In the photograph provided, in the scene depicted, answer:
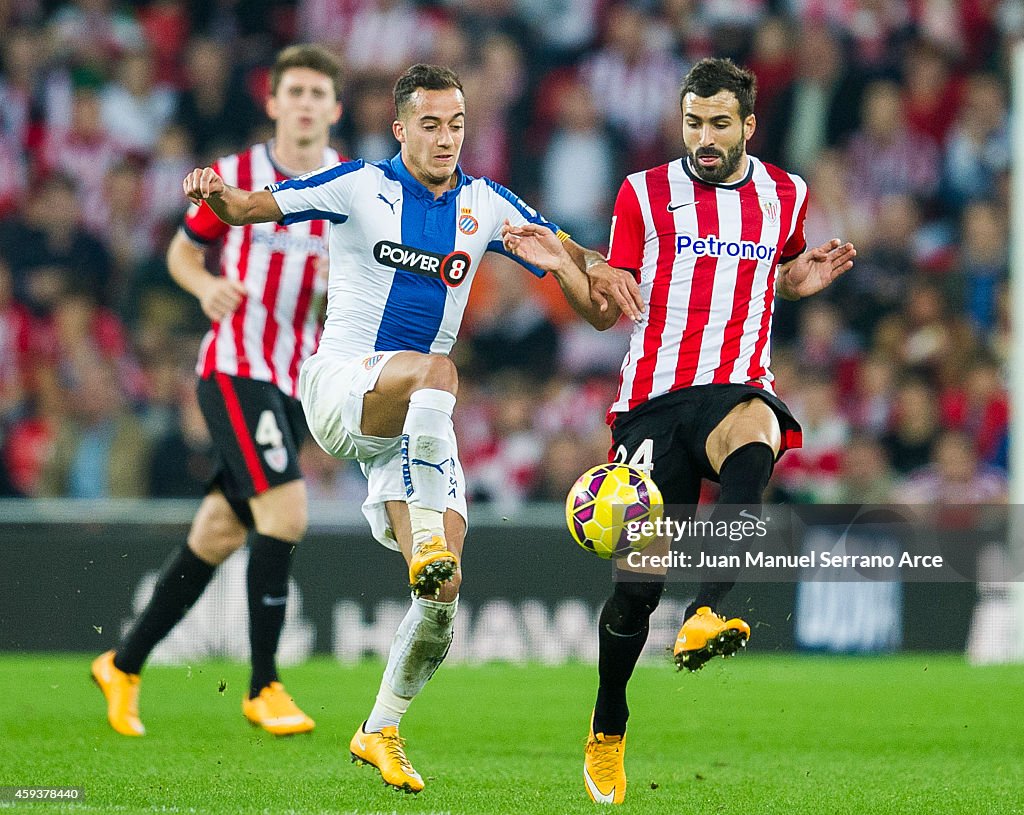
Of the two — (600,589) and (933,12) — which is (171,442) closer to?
(600,589)

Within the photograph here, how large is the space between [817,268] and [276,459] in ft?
7.94

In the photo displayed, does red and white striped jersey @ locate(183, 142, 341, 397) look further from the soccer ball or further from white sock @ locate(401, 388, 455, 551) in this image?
the soccer ball

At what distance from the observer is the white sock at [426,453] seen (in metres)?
5.40

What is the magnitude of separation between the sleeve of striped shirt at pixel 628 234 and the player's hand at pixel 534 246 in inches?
10.5

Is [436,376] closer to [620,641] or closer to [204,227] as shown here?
[620,641]

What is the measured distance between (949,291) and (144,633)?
731 centimetres

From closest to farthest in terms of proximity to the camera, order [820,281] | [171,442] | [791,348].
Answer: [820,281], [171,442], [791,348]

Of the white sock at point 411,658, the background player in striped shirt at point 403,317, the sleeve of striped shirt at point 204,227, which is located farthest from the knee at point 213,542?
the white sock at point 411,658

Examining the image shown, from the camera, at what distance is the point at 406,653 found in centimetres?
570

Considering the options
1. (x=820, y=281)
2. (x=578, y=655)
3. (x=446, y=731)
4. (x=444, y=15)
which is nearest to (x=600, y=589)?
(x=578, y=655)

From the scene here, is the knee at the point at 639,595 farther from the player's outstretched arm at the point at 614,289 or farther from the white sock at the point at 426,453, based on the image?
the player's outstretched arm at the point at 614,289

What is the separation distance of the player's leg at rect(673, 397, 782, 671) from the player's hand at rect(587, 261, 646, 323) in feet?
1.67

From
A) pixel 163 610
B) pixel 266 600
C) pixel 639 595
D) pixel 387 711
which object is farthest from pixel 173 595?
pixel 639 595

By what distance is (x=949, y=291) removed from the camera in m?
12.4
